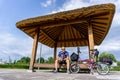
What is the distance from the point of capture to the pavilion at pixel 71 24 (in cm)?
823

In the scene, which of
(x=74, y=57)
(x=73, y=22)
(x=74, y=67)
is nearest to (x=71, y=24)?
(x=73, y=22)

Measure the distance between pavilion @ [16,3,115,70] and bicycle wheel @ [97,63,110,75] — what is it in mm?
748

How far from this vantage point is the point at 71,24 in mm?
10703

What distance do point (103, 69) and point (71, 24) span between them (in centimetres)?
358

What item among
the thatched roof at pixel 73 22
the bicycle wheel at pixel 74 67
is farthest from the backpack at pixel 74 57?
the thatched roof at pixel 73 22

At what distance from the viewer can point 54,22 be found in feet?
31.9

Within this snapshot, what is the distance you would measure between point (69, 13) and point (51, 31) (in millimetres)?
4504

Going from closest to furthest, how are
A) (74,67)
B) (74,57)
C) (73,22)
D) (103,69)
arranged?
(103,69)
(74,57)
(74,67)
(73,22)

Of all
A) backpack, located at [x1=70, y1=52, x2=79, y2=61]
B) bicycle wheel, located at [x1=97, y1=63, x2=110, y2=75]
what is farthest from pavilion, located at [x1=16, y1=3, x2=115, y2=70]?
bicycle wheel, located at [x1=97, y1=63, x2=110, y2=75]

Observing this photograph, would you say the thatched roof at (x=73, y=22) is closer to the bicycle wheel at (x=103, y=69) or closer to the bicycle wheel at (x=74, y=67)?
the bicycle wheel at (x=74, y=67)

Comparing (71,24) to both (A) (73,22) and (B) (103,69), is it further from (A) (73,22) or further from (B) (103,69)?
(B) (103,69)

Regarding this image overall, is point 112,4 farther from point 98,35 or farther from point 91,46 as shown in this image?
point 98,35

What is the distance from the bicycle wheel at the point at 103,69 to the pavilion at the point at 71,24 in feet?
2.45

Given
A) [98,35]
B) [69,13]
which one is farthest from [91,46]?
[98,35]
